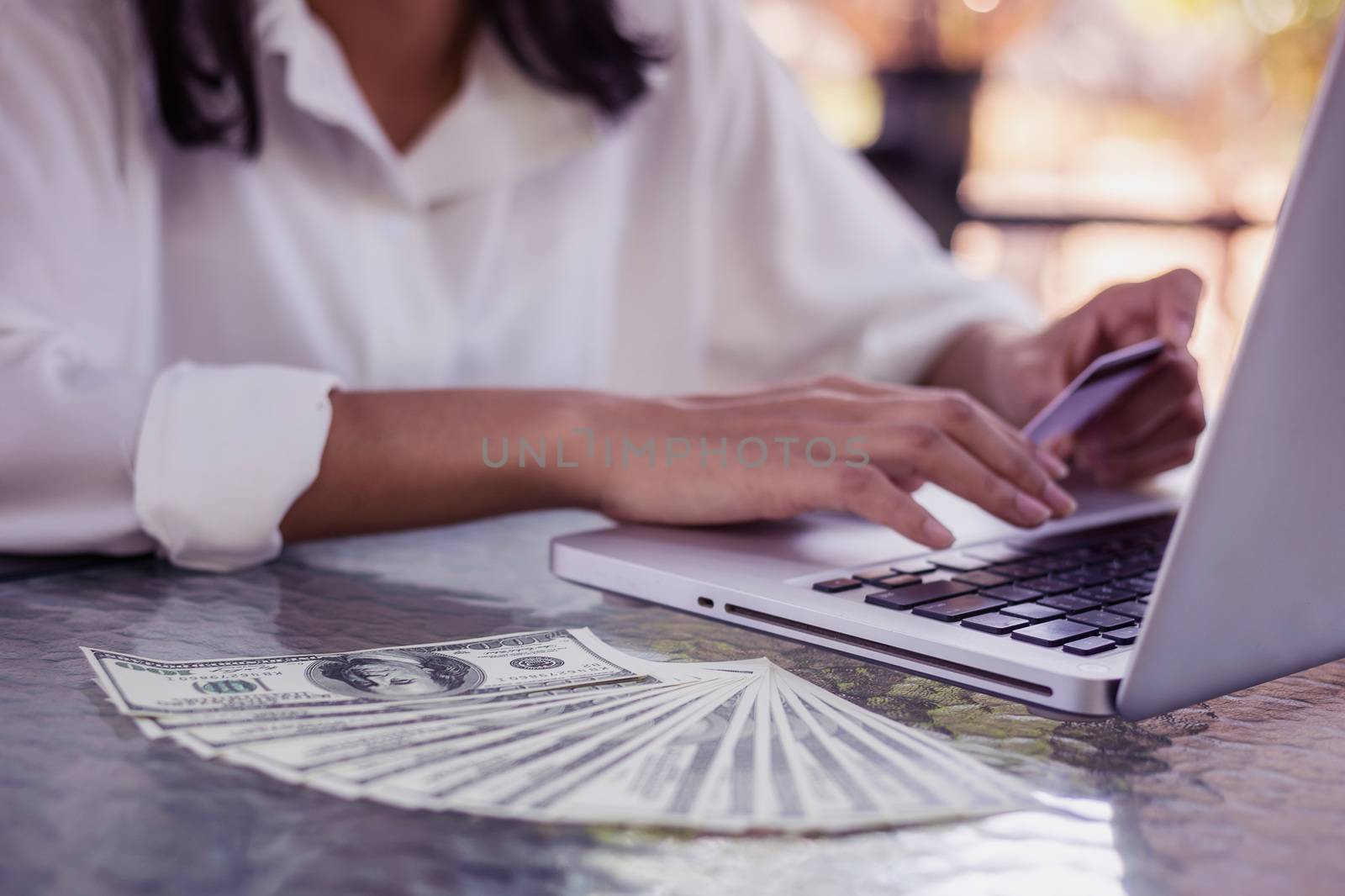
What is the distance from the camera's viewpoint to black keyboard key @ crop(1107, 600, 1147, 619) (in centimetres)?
53

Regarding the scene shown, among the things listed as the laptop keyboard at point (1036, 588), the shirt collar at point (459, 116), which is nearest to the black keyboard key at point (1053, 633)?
the laptop keyboard at point (1036, 588)

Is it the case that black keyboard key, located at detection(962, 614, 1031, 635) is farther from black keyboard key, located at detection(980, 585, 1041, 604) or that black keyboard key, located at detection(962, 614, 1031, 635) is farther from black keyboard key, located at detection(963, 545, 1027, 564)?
black keyboard key, located at detection(963, 545, 1027, 564)

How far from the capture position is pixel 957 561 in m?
0.65

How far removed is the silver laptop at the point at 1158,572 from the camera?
38 cm

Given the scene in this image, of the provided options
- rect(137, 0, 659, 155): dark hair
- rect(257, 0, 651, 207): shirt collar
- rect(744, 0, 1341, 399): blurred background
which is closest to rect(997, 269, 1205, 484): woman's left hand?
rect(257, 0, 651, 207): shirt collar

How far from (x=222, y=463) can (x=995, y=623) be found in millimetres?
464

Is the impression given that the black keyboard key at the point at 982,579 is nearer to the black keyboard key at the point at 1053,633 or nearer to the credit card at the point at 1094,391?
the black keyboard key at the point at 1053,633

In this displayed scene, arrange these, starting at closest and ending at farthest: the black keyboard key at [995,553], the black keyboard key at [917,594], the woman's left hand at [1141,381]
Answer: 1. the black keyboard key at [917,594]
2. the black keyboard key at [995,553]
3. the woman's left hand at [1141,381]

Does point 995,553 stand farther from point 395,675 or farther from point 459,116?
point 459,116

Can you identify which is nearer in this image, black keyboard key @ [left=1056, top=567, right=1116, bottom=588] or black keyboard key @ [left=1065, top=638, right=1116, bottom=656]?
black keyboard key @ [left=1065, top=638, right=1116, bottom=656]

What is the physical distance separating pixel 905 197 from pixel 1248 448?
2.97m

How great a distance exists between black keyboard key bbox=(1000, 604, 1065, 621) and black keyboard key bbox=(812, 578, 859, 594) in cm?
8

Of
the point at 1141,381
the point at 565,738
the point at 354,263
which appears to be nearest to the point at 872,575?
the point at 565,738

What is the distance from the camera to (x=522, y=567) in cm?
73
